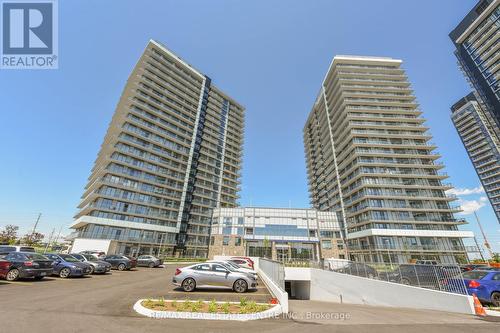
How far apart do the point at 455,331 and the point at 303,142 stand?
11014 centimetres

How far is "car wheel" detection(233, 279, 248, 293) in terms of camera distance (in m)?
12.1

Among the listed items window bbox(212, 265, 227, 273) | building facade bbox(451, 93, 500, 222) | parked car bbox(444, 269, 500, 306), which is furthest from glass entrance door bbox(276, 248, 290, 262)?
building facade bbox(451, 93, 500, 222)

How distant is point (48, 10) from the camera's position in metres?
20.8

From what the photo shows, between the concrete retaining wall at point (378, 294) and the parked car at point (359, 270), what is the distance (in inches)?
26.3

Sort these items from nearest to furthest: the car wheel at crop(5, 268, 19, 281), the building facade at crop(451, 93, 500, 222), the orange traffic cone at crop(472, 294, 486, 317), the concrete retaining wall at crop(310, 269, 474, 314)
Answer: the orange traffic cone at crop(472, 294, 486, 317), the concrete retaining wall at crop(310, 269, 474, 314), the car wheel at crop(5, 268, 19, 281), the building facade at crop(451, 93, 500, 222)

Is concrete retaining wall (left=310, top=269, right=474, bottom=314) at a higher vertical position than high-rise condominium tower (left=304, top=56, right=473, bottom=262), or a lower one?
lower

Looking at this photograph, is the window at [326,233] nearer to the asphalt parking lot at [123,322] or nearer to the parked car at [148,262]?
the parked car at [148,262]

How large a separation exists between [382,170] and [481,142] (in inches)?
2744

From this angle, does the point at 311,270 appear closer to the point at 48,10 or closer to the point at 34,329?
the point at 34,329

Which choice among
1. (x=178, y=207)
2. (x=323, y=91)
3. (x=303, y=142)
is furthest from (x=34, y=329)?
(x=303, y=142)

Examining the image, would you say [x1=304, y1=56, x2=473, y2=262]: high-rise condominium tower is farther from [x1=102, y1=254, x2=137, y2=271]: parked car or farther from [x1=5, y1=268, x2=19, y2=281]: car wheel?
[x1=5, y1=268, x2=19, y2=281]: car wheel

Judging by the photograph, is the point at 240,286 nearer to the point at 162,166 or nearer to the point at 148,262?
the point at 148,262

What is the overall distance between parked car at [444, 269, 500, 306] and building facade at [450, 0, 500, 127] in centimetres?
7597

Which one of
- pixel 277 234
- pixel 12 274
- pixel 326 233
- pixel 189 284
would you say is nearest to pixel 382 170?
pixel 326 233
